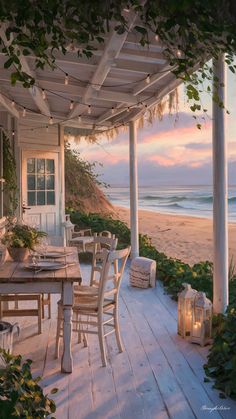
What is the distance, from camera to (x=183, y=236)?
1447 cm

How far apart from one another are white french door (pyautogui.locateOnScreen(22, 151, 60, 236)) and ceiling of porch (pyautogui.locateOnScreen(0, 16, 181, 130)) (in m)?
0.74

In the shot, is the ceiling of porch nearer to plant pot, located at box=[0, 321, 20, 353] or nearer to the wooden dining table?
the wooden dining table

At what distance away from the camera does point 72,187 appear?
14.0 metres

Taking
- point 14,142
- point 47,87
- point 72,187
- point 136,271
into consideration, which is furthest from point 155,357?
point 72,187

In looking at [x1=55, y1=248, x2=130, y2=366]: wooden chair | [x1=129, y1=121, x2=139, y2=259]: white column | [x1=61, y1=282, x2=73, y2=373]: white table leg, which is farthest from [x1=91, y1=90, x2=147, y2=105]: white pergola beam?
[x1=61, y1=282, x2=73, y2=373]: white table leg

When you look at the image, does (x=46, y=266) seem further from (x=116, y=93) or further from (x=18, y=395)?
(x=116, y=93)

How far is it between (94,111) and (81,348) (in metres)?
4.54

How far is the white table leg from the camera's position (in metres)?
3.24

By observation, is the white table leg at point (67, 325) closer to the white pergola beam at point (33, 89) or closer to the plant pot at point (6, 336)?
the plant pot at point (6, 336)

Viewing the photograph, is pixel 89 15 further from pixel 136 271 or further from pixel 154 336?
pixel 136 271

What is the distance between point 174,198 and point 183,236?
13.8 meters

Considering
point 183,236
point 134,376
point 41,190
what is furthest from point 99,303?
point 183,236

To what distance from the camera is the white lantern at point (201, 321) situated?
12.3ft

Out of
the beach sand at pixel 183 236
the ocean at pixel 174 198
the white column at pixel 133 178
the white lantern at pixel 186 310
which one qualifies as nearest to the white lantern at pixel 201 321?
the white lantern at pixel 186 310
